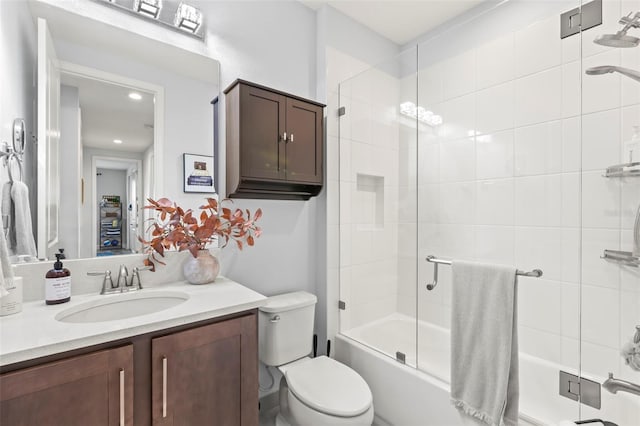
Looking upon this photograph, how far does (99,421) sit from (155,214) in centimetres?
87

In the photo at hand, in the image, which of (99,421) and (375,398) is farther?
(375,398)

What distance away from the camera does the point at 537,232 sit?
1594 mm

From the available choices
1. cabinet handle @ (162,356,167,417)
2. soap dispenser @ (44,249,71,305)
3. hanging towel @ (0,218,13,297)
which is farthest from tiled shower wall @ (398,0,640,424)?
hanging towel @ (0,218,13,297)

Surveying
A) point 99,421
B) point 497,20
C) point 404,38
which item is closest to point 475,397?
point 99,421

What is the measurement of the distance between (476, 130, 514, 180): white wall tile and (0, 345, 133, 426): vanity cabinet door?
1.90m

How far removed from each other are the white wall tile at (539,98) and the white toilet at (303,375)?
157 cm

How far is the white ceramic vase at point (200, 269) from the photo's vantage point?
149cm

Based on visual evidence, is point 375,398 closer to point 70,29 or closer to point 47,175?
point 47,175

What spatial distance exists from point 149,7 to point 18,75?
0.65 m

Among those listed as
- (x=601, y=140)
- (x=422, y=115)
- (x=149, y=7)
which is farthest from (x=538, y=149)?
(x=149, y=7)

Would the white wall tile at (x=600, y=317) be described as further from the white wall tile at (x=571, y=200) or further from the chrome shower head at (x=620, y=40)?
the chrome shower head at (x=620, y=40)

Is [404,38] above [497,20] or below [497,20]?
above

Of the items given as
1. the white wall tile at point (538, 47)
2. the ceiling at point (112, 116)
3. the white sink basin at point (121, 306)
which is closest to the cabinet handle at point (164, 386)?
the white sink basin at point (121, 306)

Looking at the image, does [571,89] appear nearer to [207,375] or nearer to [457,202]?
[457,202]
